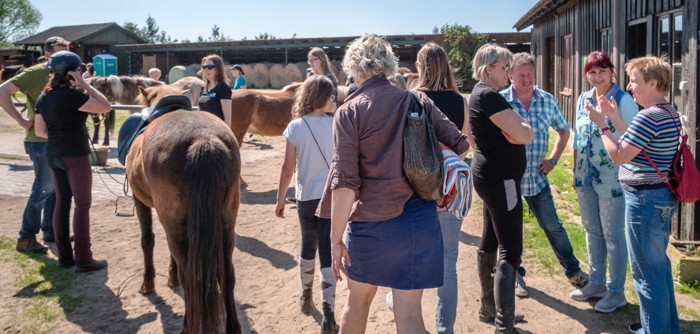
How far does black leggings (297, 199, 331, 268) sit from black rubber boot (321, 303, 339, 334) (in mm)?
302

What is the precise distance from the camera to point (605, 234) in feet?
12.3

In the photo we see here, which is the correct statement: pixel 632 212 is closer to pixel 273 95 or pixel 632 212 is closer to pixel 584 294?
pixel 584 294

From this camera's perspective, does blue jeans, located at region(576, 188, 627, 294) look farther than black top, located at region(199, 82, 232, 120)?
No

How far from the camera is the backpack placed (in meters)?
2.86

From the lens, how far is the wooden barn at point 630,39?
4.54m

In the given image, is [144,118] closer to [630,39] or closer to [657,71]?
[657,71]

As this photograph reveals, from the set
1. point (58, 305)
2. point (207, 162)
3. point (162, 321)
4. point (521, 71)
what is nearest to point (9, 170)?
point (58, 305)

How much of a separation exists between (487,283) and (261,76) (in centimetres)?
2910

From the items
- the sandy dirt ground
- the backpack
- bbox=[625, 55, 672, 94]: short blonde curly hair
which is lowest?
the sandy dirt ground

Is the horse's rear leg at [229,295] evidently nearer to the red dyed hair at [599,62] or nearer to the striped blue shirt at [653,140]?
the striped blue shirt at [653,140]

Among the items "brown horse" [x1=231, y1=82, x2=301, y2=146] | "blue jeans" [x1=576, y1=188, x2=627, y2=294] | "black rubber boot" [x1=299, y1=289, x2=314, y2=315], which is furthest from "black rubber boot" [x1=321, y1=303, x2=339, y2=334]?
"brown horse" [x1=231, y1=82, x2=301, y2=146]

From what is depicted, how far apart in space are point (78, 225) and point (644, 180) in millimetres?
4612

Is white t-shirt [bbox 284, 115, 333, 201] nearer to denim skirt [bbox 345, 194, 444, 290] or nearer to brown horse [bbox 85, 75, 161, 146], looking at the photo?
denim skirt [bbox 345, 194, 444, 290]

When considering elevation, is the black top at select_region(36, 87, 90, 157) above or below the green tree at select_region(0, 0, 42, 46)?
below
